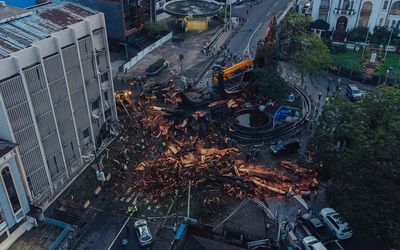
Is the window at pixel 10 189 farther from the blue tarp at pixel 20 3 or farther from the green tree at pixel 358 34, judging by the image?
the green tree at pixel 358 34

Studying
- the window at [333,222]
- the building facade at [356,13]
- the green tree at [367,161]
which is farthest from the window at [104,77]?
the building facade at [356,13]

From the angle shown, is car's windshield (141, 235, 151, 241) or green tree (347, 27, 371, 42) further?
green tree (347, 27, 371, 42)

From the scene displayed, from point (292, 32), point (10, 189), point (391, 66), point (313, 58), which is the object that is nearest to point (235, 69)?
point (313, 58)

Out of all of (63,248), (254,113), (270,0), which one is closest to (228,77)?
(254,113)

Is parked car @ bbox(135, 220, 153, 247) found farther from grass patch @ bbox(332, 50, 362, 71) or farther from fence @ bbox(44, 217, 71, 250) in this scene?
grass patch @ bbox(332, 50, 362, 71)

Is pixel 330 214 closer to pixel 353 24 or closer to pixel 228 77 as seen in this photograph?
pixel 228 77

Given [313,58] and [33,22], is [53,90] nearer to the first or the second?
[33,22]

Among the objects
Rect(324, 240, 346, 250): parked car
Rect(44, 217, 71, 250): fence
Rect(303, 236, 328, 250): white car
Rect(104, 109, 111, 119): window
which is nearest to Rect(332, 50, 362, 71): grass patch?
Rect(324, 240, 346, 250): parked car

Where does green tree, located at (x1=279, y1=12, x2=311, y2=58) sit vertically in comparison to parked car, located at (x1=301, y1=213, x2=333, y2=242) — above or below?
above
